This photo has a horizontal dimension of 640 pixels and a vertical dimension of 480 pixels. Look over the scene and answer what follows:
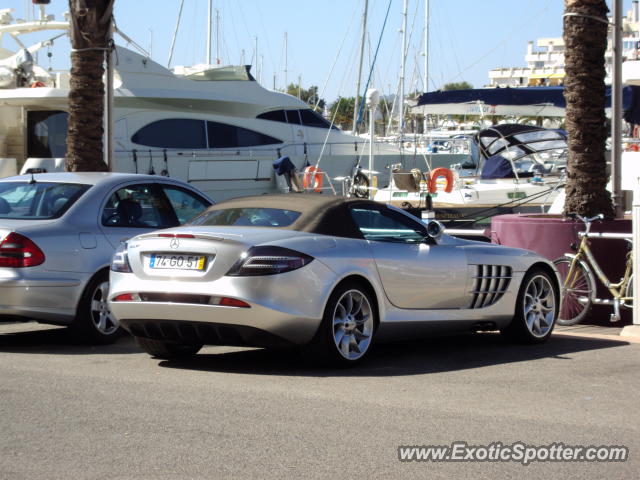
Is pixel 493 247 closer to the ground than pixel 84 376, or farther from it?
farther from it

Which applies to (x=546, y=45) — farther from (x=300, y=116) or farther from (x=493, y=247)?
(x=493, y=247)

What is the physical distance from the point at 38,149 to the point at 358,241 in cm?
1744

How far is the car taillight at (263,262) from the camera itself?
300 inches

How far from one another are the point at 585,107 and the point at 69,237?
630 cm

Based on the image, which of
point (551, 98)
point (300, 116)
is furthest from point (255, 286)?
point (300, 116)

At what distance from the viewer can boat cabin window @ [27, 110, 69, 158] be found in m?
24.2

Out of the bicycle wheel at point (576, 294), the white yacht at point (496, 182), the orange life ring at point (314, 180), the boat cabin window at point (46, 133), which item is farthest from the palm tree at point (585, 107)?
the boat cabin window at point (46, 133)

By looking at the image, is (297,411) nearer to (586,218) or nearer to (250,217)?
(250,217)

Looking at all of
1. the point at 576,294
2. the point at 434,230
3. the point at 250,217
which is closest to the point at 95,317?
the point at 250,217

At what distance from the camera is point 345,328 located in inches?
320

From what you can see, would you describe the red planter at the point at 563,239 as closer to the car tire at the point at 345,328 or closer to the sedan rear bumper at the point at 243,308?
the car tire at the point at 345,328

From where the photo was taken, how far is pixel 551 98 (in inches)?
1010

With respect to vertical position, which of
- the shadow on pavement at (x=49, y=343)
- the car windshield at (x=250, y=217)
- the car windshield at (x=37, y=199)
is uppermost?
the car windshield at (x=37, y=199)

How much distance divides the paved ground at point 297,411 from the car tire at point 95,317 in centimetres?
26
